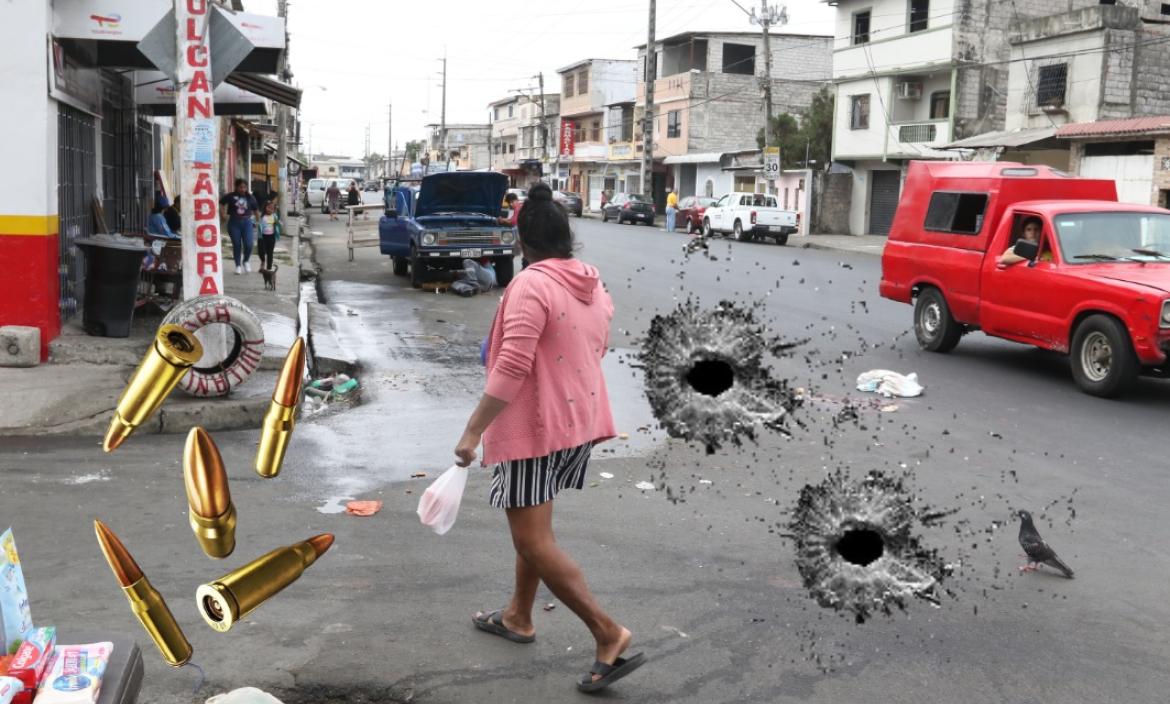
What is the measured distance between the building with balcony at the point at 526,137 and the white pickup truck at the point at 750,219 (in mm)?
42996

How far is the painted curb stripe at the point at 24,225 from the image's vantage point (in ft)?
31.1

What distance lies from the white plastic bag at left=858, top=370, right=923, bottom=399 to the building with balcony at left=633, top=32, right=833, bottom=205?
159ft

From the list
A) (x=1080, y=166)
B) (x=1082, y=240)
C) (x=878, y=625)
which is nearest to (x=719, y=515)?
(x=878, y=625)

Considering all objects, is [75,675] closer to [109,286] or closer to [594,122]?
[109,286]

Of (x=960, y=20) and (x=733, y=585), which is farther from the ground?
(x=960, y=20)

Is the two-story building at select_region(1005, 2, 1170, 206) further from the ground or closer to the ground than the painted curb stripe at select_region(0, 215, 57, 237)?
further from the ground

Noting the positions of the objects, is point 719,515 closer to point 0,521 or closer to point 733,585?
point 733,585

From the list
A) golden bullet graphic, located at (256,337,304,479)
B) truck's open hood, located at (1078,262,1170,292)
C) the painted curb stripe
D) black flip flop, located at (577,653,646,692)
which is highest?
the painted curb stripe

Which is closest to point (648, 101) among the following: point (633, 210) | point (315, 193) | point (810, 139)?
point (633, 210)

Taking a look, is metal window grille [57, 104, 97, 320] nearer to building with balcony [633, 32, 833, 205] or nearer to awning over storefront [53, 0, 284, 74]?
awning over storefront [53, 0, 284, 74]

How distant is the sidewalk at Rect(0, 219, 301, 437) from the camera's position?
26.0 ft

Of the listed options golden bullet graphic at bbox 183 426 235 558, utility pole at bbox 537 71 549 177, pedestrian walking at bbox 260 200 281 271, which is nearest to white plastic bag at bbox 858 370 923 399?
golden bullet graphic at bbox 183 426 235 558

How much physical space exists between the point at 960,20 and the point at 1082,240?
2998cm

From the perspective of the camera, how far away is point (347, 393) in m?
10.1
